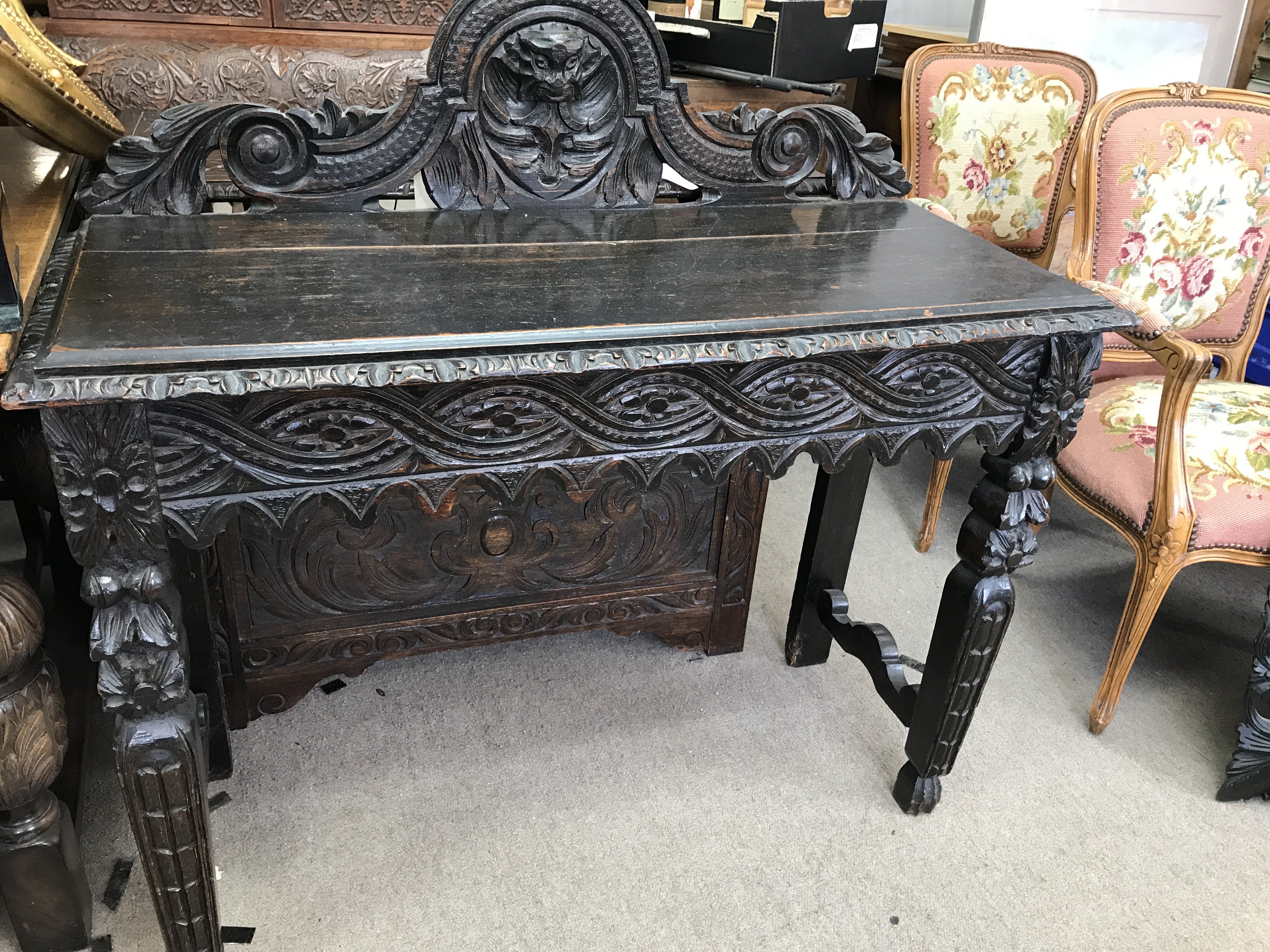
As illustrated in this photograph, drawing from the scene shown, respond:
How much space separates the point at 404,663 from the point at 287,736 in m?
0.27

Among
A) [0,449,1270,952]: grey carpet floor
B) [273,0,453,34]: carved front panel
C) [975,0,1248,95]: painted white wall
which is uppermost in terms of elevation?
[975,0,1248,95]: painted white wall

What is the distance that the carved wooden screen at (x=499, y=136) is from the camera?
3.92 feet

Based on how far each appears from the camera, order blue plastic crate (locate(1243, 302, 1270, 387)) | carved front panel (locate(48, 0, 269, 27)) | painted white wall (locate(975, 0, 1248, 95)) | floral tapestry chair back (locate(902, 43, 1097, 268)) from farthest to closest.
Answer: painted white wall (locate(975, 0, 1248, 95)) < blue plastic crate (locate(1243, 302, 1270, 387)) < floral tapestry chair back (locate(902, 43, 1097, 268)) < carved front panel (locate(48, 0, 269, 27))

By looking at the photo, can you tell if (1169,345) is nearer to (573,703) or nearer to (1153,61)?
(573,703)

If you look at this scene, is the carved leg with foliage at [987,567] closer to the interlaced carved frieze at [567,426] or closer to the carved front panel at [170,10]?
the interlaced carved frieze at [567,426]

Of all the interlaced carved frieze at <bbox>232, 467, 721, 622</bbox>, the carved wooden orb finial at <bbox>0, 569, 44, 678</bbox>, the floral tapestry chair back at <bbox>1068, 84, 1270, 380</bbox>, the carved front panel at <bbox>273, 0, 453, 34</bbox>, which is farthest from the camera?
the carved front panel at <bbox>273, 0, 453, 34</bbox>

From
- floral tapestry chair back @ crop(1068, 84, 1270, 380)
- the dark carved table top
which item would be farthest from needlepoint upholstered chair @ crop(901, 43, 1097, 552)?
the dark carved table top

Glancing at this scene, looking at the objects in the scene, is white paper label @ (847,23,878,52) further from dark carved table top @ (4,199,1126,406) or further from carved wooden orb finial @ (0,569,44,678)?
carved wooden orb finial @ (0,569,44,678)

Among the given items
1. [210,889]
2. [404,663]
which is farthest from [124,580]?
[404,663]

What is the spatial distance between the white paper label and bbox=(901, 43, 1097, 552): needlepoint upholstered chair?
0.78 ft

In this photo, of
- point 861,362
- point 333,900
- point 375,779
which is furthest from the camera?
point 375,779

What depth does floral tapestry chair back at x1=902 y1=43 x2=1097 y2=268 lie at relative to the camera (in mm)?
2256

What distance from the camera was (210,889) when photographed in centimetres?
118

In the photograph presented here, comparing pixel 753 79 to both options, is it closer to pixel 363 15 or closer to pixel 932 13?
pixel 363 15
